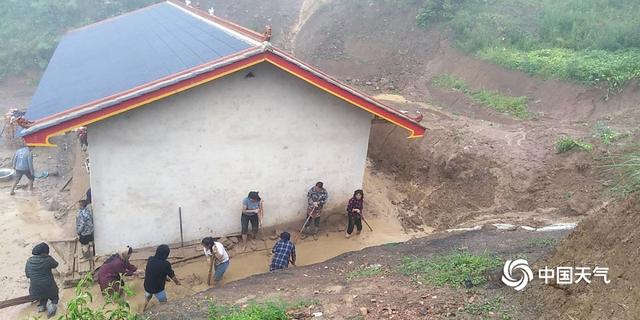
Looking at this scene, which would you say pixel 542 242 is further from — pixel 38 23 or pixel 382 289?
pixel 38 23

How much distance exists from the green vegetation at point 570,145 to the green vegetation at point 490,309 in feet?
22.5

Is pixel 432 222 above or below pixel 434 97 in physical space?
below

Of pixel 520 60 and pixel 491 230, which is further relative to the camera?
pixel 520 60

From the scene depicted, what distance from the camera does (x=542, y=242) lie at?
777 cm

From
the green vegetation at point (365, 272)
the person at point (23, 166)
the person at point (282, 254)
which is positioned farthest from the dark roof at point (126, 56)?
the green vegetation at point (365, 272)

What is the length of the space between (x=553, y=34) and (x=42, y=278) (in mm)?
18615

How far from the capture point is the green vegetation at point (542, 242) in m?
7.63

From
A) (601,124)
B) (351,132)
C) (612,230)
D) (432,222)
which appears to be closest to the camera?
(612,230)

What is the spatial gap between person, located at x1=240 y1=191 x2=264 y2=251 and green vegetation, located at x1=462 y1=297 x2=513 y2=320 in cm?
549

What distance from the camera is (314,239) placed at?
423 inches

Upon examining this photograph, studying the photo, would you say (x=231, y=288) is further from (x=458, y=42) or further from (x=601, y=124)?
(x=458, y=42)

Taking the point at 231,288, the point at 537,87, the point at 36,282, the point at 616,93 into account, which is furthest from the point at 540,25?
the point at 36,282

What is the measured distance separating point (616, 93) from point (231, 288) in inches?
502

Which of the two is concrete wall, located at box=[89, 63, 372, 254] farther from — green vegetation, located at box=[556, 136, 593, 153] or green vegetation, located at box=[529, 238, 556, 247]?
green vegetation, located at box=[556, 136, 593, 153]
